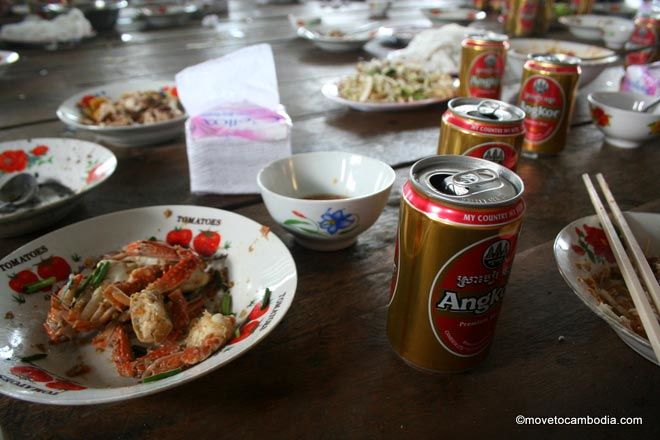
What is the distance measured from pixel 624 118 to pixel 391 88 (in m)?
0.58

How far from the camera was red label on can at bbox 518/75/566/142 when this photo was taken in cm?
96

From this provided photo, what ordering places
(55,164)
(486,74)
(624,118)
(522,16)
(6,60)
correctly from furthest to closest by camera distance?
(522,16)
(6,60)
(486,74)
(624,118)
(55,164)

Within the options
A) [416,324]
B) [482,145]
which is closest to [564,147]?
[482,145]

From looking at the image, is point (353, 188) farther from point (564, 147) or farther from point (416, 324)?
point (564, 147)

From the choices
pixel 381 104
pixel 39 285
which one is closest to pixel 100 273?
pixel 39 285

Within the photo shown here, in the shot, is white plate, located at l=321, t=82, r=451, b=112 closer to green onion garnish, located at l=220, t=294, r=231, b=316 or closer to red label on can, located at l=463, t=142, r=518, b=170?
red label on can, located at l=463, t=142, r=518, b=170

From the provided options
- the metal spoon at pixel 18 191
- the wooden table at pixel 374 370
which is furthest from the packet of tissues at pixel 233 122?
the metal spoon at pixel 18 191

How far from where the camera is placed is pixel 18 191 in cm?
86

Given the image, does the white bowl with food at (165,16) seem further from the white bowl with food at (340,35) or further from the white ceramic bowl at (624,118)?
the white ceramic bowl at (624,118)

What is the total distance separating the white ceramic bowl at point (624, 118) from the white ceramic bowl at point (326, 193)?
666mm

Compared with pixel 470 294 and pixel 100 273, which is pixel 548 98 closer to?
pixel 470 294

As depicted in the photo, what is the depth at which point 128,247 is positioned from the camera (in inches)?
25.3

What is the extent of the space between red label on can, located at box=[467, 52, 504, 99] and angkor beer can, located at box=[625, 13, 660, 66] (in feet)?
3.00

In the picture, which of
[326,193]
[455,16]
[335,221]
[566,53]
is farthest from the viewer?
[455,16]
